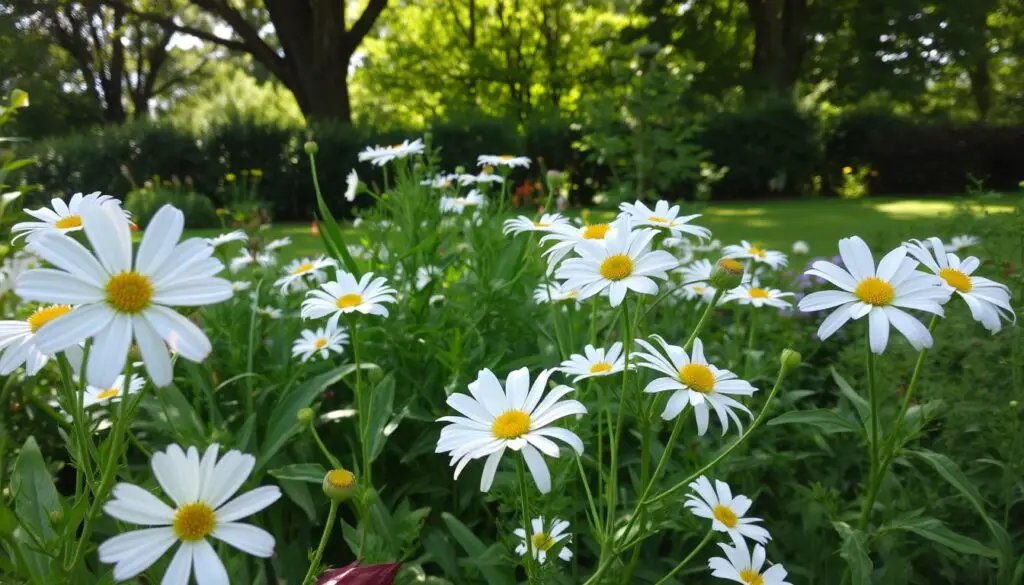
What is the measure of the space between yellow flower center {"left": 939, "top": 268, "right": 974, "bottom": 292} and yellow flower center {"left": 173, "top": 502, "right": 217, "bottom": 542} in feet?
3.21

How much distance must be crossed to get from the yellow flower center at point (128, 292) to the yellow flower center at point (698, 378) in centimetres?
62

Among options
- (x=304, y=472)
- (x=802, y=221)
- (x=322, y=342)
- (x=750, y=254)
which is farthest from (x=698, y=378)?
(x=802, y=221)

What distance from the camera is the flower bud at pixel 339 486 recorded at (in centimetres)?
73

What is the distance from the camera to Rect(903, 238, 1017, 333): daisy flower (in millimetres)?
954

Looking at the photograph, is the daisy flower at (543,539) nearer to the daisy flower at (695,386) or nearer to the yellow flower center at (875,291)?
the daisy flower at (695,386)

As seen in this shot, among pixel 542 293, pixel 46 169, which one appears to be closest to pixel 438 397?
pixel 542 293

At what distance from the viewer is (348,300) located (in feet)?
3.94

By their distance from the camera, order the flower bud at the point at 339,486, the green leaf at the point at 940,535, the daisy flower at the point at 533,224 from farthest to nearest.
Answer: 1. the daisy flower at the point at 533,224
2. the green leaf at the point at 940,535
3. the flower bud at the point at 339,486

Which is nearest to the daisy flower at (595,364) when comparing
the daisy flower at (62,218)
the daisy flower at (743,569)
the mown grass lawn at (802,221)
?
the daisy flower at (743,569)

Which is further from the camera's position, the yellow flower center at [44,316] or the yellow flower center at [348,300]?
the yellow flower center at [348,300]

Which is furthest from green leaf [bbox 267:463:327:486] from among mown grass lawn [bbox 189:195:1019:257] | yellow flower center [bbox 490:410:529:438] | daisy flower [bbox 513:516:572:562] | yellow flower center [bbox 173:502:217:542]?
mown grass lawn [bbox 189:195:1019:257]

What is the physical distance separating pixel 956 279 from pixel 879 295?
20 centimetres

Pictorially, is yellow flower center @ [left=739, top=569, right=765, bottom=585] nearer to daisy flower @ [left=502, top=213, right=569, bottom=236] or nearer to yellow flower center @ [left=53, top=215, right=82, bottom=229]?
daisy flower @ [left=502, top=213, right=569, bottom=236]

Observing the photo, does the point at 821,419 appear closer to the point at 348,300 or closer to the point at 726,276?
the point at 726,276
